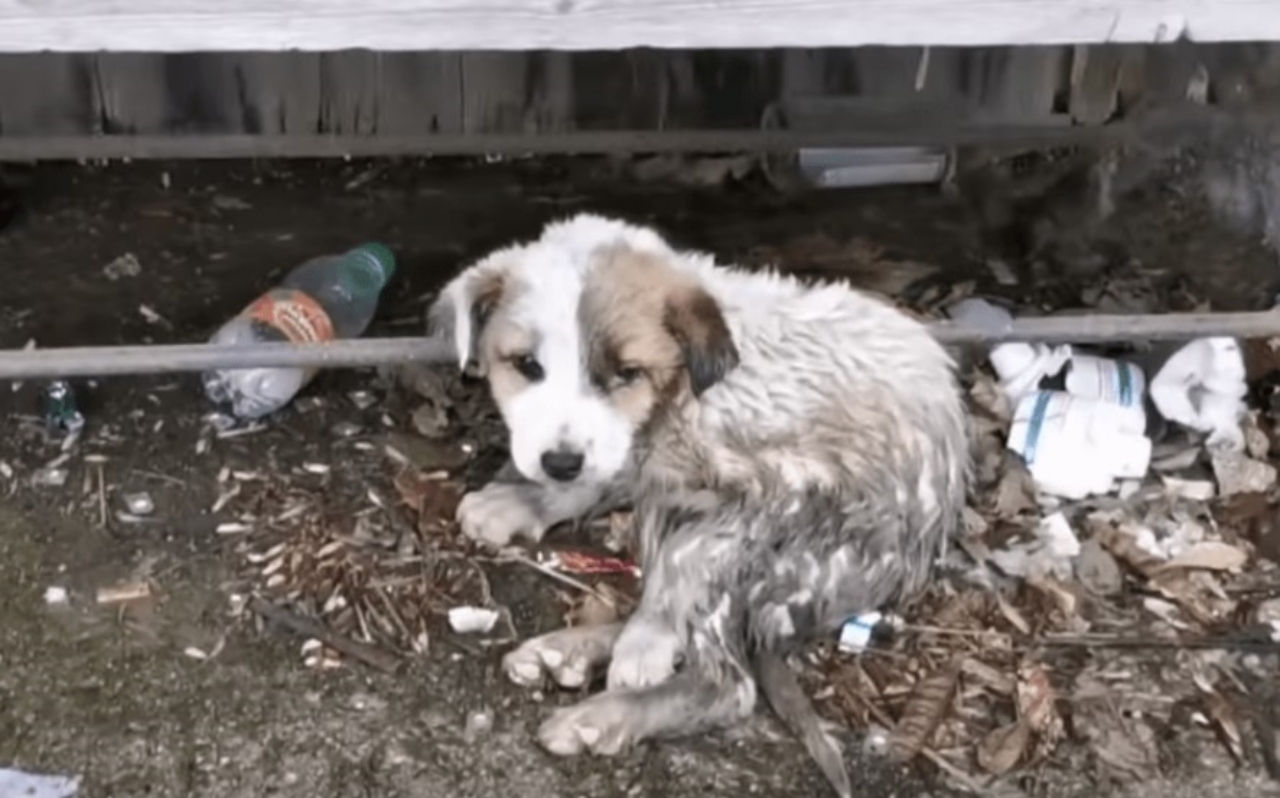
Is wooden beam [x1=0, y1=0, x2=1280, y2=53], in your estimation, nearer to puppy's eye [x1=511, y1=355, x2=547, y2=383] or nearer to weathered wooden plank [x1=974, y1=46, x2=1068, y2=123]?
puppy's eye [x1=511, y1=355, x2=547, y2=383]

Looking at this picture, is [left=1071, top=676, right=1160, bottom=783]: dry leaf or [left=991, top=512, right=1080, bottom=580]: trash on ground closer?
[left=1071, top=676, right=1160, bottom=783]: dry leaf

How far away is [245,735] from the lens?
303cm

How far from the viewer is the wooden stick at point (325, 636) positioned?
3.20 metres

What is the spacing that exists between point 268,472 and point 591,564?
2.04ft

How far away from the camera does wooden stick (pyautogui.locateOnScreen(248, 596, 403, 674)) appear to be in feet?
10.5

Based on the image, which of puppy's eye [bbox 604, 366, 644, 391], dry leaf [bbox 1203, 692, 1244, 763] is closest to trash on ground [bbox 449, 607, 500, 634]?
puppy's eye [bbox 604, 366, 644, 391]

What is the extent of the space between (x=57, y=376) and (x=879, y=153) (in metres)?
2.21

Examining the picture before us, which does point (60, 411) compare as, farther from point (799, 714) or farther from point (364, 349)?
point (799, 714)

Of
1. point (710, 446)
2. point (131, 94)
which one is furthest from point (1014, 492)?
point (131, 94)

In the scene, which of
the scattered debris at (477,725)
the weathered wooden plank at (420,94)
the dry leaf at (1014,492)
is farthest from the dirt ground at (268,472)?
the dry leaf at (1014,492)

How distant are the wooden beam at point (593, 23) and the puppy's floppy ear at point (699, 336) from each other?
0.46 metres

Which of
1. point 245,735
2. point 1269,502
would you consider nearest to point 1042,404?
point 1269,502

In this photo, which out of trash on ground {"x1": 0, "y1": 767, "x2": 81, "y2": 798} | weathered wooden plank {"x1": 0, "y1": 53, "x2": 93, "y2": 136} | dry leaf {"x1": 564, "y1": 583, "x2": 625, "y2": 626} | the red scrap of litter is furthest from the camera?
weathered wooden plank {"x1": 0, "y1": 53, "x2": 93, "y2": 136}

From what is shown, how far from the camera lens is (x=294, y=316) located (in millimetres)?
3793
